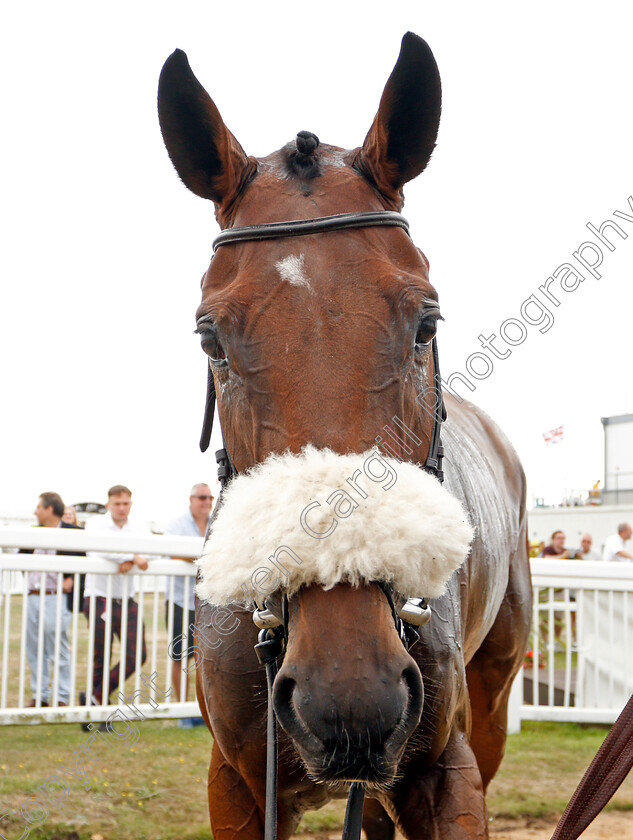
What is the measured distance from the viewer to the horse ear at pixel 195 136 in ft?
7.29

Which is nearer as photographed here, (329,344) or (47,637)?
(329,344)

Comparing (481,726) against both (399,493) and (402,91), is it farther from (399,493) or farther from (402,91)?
(402,91)

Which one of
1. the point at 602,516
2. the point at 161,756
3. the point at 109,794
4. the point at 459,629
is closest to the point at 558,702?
the point at 161,756

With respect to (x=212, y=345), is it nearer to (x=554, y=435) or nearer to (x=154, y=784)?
(x=154, y=784)

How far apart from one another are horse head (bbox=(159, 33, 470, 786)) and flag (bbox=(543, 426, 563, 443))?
22.2 m

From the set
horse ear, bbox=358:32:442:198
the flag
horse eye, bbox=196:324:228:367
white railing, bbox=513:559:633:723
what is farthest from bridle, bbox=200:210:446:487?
the flag

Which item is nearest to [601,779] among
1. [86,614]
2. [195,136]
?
[195,136]

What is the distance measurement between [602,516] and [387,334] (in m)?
29.0

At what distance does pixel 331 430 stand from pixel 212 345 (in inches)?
19.6

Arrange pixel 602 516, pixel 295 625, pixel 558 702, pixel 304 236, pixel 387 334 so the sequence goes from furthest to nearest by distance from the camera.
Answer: pixel 602 516 → pixel 558 702 → pixel 304 236 → pixel 387 334 → pixel 295 625

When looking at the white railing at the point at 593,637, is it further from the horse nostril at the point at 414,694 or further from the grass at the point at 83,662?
the horse nostril at the point at 414,694

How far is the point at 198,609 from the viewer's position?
2721 mm

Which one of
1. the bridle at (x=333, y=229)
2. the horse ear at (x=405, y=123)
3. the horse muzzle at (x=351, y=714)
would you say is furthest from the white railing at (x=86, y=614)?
the horse ear at (x=405, y=123)

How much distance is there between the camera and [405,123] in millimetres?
2250
